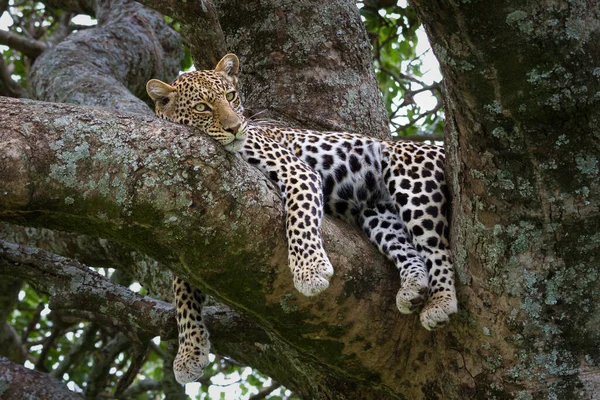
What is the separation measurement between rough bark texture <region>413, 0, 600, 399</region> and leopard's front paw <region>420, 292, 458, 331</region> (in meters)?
0.09

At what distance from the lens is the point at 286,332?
4.38 metres

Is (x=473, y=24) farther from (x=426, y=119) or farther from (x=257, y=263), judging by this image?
(x=426, y=119)

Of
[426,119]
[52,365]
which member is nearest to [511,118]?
[426,119]

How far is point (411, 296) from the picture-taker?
14.0 feet

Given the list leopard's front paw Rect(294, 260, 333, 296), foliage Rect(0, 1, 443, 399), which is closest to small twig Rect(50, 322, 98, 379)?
foliage Rect(0, 1, 443, 399)

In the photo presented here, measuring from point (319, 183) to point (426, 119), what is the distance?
516cm

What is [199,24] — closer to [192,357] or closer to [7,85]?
[192,357]

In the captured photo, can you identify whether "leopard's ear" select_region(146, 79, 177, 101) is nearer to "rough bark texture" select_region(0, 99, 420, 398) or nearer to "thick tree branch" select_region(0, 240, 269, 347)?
"thick tree branch" select_region(0, 240, 269, 347)

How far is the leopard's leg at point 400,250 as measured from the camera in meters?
4.28

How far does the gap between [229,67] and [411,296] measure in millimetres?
2158

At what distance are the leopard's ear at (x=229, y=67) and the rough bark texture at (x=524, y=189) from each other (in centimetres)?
190

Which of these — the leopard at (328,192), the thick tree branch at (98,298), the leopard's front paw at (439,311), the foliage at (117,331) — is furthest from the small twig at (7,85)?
the leopard's front paw at (439,311)

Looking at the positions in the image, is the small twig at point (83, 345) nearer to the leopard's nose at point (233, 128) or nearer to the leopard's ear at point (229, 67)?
the leopard's ear at point (229, 67)

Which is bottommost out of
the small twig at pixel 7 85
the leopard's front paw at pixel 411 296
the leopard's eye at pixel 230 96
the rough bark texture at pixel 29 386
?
the rough bark texture at pixel 29 386
